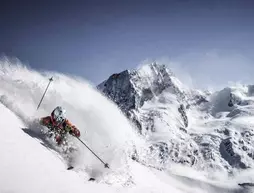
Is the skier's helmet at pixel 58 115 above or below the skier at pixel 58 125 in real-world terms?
above

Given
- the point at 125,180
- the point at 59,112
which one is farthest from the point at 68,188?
the point at 59,112

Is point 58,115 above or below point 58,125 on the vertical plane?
above

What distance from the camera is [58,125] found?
26.7m

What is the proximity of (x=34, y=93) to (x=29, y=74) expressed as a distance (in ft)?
41.9

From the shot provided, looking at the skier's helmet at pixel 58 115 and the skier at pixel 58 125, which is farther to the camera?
the skier's helmet at pixel 58 115

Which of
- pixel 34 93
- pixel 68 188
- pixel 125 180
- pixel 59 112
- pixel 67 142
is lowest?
pixel 68 188

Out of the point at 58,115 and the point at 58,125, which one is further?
the point at 58,115

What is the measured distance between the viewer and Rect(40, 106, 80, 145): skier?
26.0 m

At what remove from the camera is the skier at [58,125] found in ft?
85.4

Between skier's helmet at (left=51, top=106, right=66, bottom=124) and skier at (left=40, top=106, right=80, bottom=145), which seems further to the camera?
skier's helmet at (left=51, top=106, right=66, bottom=124)

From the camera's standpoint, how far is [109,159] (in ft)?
88.9

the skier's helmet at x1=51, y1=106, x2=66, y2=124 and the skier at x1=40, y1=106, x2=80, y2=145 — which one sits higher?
the skier's helmet at x1=51, y1=106, x2=66, y2=124

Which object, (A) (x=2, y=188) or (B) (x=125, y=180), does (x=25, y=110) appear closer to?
(B) (x=125, y=180)

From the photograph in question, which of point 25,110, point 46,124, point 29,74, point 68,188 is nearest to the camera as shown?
point 68,188
